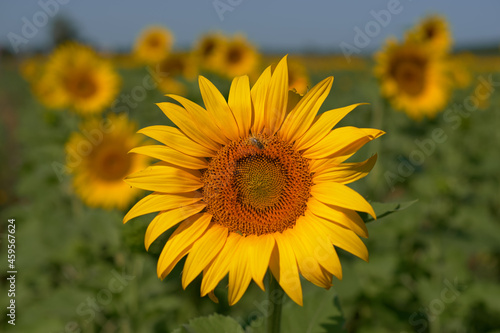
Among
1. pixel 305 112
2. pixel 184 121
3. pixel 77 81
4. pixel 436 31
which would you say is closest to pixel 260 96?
pixel 305 112

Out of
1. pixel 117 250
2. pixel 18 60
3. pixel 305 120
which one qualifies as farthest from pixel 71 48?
pixel 18 60

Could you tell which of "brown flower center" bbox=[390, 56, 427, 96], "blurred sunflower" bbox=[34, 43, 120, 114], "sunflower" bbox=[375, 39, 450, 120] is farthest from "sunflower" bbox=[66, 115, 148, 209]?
"brown flower center" bbox=[390, 56, 427, 96]

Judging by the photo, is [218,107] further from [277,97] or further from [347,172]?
[347,172]

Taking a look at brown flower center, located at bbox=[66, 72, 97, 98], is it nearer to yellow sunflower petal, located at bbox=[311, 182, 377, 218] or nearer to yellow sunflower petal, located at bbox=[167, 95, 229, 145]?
yellow sunflower petal, located at bbox=[167, 95, 229, 145]

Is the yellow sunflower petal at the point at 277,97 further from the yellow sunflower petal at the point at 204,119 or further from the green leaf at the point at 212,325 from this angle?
the green leaf at the point at 212,325

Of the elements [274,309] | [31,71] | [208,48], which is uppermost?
[31,71]

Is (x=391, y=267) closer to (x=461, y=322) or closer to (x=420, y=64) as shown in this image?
(x=461, y=322)
